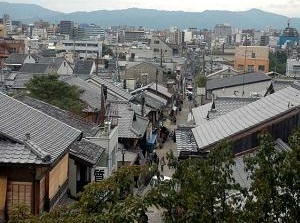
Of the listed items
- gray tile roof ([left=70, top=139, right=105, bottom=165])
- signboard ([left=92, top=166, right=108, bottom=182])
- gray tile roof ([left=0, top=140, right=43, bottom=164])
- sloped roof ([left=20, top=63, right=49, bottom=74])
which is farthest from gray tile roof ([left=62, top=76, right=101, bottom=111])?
gray tile roof ([left=0, top=140, right=43, bottom=164])

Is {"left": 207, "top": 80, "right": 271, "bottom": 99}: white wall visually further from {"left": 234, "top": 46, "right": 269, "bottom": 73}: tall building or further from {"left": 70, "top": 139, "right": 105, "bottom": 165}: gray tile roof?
{"left": 234, "top": 46, "right": 269, "bottom": 73}: tall building

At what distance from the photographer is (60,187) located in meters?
14.5

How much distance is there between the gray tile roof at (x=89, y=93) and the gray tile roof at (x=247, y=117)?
43.8ft

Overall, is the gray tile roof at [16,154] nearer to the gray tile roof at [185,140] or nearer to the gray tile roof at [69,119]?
the gray tile roof at [185,140]

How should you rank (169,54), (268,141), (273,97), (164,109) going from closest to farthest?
1. (268,141)
2. (273,97)
3. (164,109)
4. (169,54)

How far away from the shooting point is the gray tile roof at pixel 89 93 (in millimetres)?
35625

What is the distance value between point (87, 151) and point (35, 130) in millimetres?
5396

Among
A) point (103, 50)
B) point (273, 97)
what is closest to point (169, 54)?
point (103, 50)

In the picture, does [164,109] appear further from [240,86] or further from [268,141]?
[268,141]

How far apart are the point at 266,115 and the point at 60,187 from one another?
6781 millimetres

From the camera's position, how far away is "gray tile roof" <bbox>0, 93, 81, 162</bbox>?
1212cm

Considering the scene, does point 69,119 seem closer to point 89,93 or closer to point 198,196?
point 198,196

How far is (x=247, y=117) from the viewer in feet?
61.1

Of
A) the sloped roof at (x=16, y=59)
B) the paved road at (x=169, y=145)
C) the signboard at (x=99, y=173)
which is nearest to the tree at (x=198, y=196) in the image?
the paved road at (x=169, y=145)
